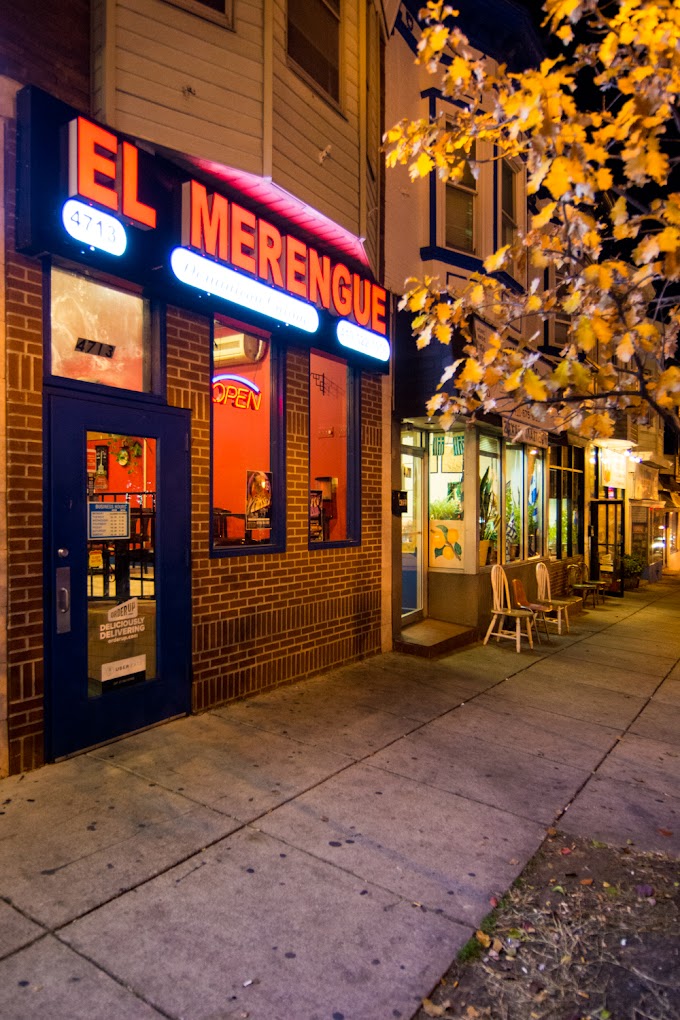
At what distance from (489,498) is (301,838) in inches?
295

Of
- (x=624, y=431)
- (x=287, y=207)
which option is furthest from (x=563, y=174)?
(x=624, y=431)

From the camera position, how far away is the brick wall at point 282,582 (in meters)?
5.76

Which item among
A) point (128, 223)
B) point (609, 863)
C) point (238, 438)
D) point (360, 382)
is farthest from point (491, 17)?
point (609, 863)

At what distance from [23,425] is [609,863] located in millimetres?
4519

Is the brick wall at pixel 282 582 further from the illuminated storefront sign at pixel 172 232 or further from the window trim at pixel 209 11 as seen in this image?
the window trim at pixel 209 11

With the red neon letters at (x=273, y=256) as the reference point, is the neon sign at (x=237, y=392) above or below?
below

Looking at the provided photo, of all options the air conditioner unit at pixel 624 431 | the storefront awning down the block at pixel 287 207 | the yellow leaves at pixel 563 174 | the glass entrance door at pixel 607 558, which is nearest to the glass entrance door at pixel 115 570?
the storefront awning down the block at pixel 287 207

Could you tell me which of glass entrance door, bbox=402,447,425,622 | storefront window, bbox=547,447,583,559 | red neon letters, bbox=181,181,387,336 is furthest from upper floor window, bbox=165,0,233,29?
storefront window, bbox=547,447,583,559

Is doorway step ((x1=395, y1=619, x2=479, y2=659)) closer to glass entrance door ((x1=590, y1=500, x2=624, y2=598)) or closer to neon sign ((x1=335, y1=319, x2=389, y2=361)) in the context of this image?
neon sign ((x1=335, y1=319, x2=389, y2=361))

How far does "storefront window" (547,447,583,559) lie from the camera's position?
1368 centimetres

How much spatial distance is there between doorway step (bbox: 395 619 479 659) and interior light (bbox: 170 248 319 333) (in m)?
4.21

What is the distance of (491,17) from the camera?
10.2 metres

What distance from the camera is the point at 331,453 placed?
841 centimetres

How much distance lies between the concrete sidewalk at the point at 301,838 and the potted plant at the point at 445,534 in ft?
10.4
